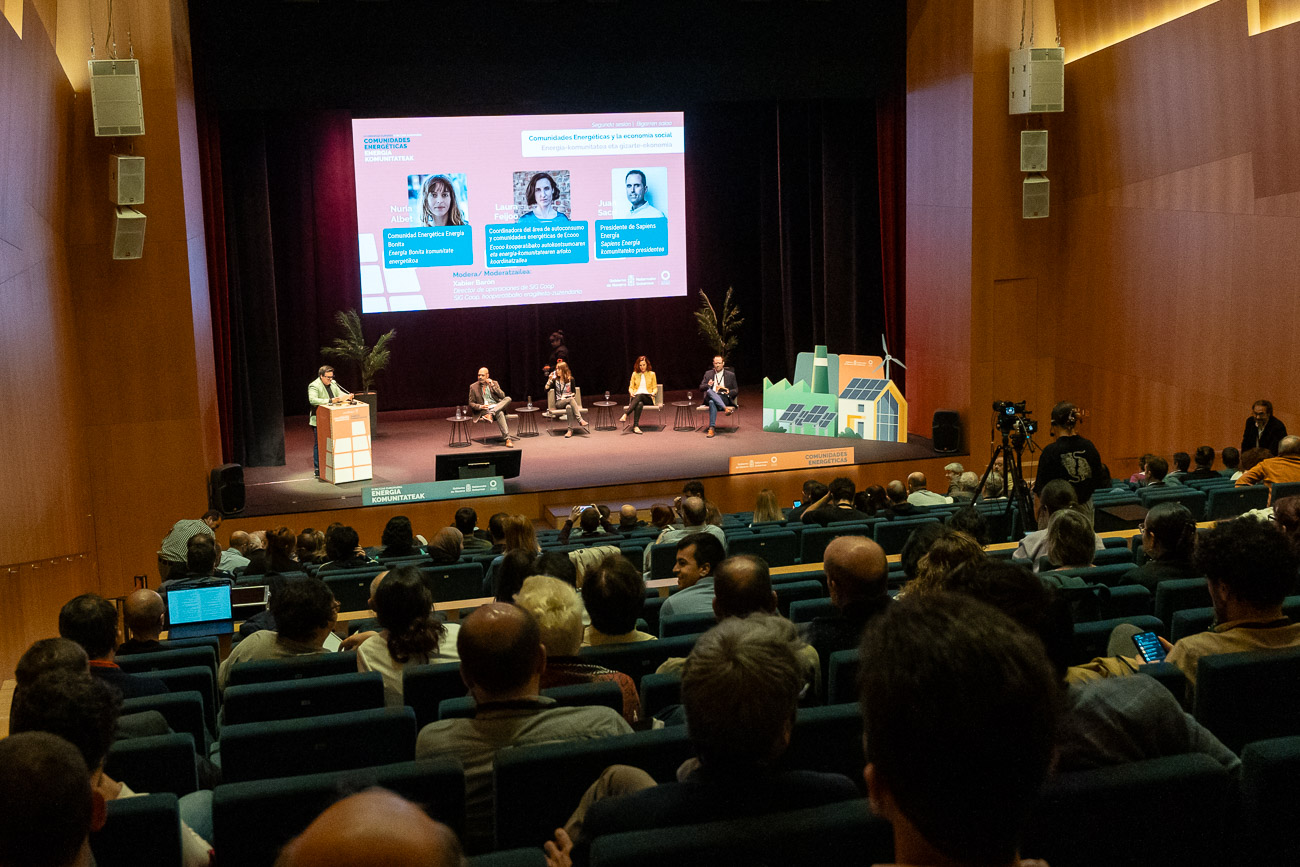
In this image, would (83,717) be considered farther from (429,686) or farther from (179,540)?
(179,540)

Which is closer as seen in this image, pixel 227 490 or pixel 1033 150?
pixel 227 490

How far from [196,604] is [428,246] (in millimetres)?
7984

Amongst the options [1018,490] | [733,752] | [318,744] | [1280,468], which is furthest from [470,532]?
[733,752]

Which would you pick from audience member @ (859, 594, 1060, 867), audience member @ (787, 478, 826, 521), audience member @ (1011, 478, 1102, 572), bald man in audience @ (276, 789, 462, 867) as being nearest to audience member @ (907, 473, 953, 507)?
audience member @ (787, 478, 826, 521)

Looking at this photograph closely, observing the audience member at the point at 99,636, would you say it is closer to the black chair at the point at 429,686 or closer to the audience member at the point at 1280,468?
the black chair at the point at 429,686

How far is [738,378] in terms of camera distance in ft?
52.3

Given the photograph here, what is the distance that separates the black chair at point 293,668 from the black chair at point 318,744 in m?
0.85

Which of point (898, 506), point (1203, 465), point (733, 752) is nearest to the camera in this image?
point (733, 752)

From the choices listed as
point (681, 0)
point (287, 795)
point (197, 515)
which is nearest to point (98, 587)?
point (197, 515)

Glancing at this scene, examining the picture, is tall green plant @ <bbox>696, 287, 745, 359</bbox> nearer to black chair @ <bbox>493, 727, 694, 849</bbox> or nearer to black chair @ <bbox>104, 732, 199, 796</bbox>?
black chair @ <bbox>104, 732, 199, 796</bbox>

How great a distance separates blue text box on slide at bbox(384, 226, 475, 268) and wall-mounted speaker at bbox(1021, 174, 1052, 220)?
5786 mm

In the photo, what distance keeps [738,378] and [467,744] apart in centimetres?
1370

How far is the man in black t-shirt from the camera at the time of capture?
7238 millimetres

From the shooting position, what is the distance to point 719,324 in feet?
50.0
